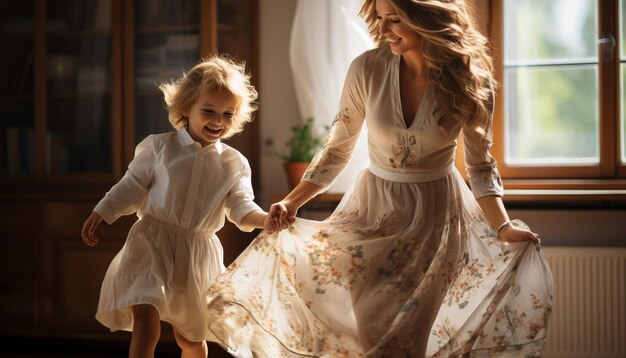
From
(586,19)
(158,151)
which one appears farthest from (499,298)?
(586,19)

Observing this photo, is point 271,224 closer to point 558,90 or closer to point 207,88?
point 207,88

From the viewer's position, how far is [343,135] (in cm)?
228

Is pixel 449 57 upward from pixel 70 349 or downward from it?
upward

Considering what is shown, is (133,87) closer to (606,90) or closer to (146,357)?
(146,357)

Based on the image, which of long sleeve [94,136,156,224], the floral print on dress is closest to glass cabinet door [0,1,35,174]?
long sleeve [94,136,156,224]

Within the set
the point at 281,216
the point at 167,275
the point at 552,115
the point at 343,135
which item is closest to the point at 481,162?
the point at 343,135

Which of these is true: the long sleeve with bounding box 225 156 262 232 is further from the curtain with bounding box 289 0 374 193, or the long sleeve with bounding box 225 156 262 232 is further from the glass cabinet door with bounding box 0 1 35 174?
the glass cabinet door with bounding box 0 1 35 174

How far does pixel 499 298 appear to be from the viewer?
76.5 inches

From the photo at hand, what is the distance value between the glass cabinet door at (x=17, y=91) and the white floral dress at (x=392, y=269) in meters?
1.92

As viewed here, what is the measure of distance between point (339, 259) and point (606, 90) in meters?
1.74

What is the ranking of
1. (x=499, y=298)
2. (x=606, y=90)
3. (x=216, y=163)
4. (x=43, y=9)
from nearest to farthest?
(x=499, y=298) → (x=216, y=163) → (x=606, y=90) → (x=43, y=9)

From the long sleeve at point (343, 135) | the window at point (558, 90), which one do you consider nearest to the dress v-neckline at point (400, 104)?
the long sleeve at point (343, 135)

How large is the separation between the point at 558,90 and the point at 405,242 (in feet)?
5.41

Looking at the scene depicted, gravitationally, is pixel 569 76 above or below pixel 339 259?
above
